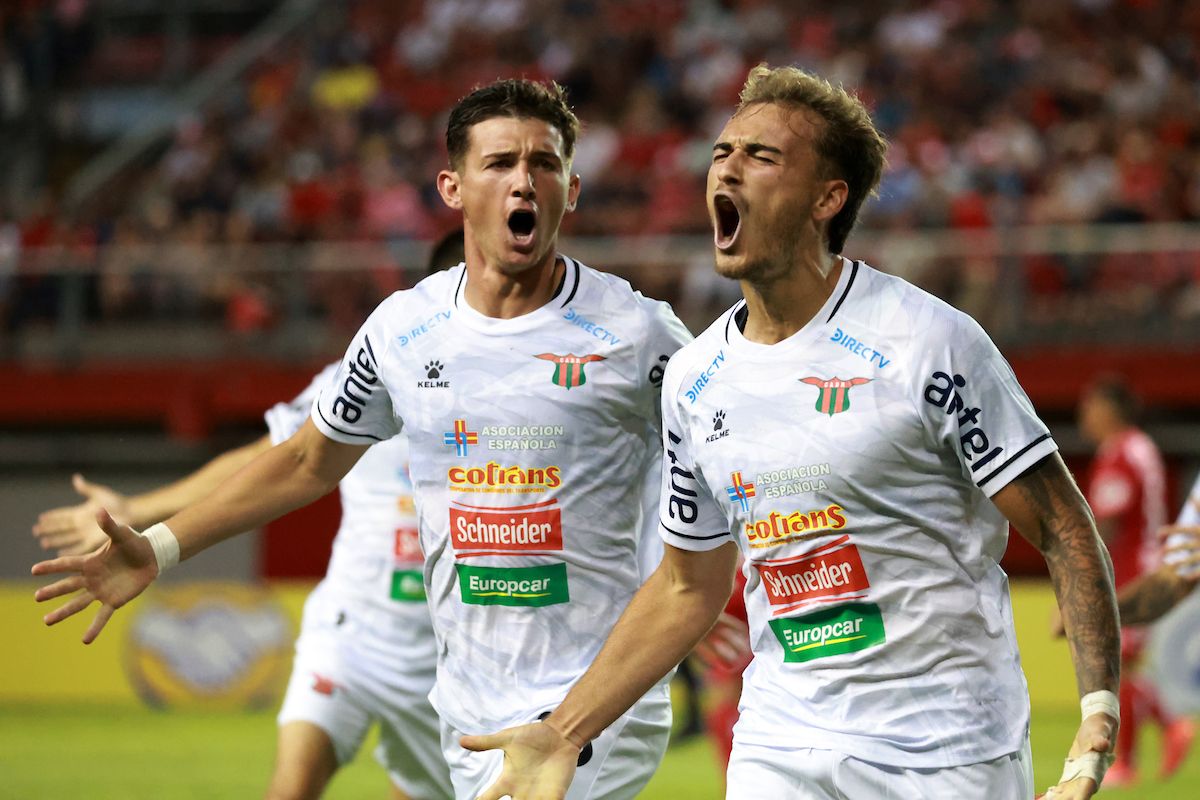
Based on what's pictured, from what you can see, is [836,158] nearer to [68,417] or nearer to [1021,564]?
[1021,564]

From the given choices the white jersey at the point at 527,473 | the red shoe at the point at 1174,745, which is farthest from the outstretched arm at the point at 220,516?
the red shoe at the point at 1174,745

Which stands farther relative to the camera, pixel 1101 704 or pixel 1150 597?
pixel 1150 597

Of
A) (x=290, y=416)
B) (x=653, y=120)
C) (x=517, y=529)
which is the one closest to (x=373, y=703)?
(x=290, y=416)

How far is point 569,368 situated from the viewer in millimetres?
5180

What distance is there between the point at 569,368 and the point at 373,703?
2.28m

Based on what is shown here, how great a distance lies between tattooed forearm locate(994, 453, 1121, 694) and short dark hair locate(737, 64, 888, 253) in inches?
33.4

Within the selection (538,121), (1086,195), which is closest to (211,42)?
(1086,195)

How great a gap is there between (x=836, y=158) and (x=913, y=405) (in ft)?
2.25

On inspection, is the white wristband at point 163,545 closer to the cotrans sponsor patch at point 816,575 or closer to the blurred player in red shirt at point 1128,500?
the cotrans sponsor patch at point 816,575

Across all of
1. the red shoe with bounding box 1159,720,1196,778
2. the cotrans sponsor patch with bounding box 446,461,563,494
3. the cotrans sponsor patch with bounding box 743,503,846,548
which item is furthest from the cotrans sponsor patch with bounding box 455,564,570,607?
the red shoe with bounding box 1159,720,1196,778

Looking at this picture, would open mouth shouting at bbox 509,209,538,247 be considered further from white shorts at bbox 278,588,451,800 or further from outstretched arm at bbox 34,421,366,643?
white shorts at bbox 278,588,451,800

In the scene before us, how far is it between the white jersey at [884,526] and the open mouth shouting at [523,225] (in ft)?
3.72

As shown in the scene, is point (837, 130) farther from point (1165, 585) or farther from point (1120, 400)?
point (1120, 400)

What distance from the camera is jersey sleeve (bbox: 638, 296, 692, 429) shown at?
17.1 feet
